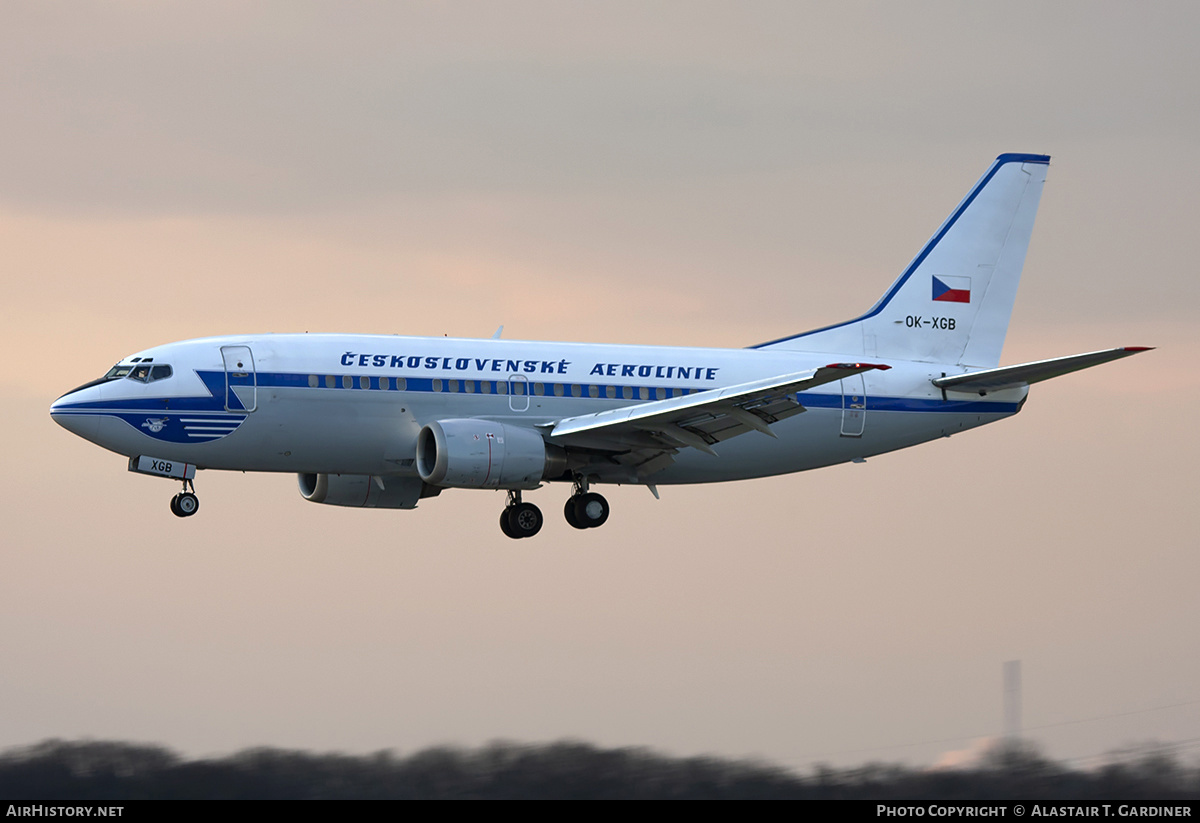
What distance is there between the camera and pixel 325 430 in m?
51.9

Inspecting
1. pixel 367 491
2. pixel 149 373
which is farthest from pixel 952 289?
pixel 149 373

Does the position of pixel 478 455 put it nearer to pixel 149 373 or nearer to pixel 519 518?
pixel 519 518

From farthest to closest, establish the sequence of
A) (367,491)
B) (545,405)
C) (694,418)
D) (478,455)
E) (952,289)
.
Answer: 1. (952,289)
2. (367,491)
3. (545,405)
4. (694,418)
5. (478,455)

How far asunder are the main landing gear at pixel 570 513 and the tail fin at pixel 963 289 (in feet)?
28.1

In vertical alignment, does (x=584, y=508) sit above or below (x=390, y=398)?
below

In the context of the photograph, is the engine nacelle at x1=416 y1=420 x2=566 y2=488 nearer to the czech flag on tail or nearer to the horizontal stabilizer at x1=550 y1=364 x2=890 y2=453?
the horizontal stabilizer at x1=550 y1=364 x2=890 y2=453

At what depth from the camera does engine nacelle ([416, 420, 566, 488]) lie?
170 feet

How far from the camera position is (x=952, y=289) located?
62.4 m

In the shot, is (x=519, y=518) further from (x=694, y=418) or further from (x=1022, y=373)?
(x=1022, y=373)

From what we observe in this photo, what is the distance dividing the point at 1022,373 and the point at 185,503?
25485mm

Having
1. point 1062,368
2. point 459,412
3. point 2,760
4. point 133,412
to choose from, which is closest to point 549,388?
point 459,412

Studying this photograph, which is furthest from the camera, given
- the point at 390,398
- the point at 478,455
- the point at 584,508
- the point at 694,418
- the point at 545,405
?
the point at 584,508

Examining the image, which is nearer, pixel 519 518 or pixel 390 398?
pixel 390 398
